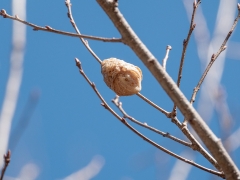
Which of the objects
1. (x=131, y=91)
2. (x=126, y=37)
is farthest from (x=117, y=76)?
(x=126, y=37)

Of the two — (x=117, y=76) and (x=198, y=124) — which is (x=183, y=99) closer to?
(x=198, y=124)

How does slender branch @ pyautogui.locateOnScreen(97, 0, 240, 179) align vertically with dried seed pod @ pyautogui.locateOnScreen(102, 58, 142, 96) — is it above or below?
below

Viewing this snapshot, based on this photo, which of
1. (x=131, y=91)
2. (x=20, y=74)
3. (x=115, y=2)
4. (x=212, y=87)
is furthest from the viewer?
(x=212, y=87)

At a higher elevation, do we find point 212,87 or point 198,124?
point 212,87

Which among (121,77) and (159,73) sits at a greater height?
(121,77)

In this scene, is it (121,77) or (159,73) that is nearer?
(159,73)
